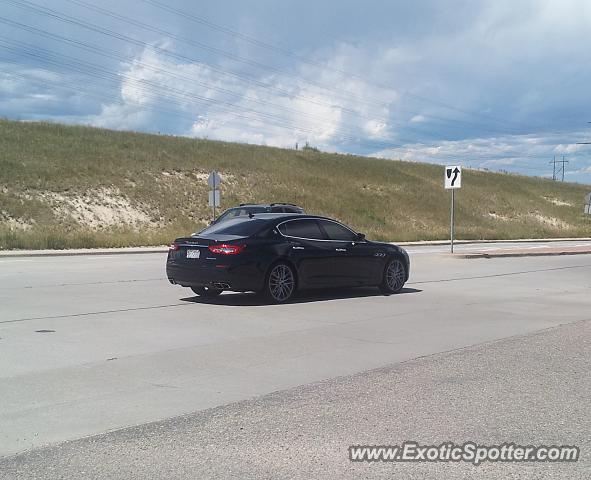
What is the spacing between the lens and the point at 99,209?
159ft

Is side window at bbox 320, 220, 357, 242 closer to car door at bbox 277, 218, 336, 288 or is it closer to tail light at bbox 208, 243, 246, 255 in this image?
car door at bbox 277, 218, 336, 288

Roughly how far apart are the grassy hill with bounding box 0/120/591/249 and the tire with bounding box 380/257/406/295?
64.4 feet

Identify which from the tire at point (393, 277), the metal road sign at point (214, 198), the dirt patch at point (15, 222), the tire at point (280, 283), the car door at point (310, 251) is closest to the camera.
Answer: the tire at point (280, 283)

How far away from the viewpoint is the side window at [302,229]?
41.5ft

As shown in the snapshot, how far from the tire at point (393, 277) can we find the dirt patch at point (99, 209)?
34656 mm

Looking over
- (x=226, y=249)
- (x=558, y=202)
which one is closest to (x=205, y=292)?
(x=226, y=249)

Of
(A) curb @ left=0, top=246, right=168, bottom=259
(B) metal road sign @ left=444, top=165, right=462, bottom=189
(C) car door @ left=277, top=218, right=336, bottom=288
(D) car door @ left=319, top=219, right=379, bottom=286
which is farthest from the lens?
(A) curb @ left=0, top=246, right=168, bottom=259

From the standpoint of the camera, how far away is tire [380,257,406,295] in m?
14.1

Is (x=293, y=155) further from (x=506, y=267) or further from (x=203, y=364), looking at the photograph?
(x=203, y=364)

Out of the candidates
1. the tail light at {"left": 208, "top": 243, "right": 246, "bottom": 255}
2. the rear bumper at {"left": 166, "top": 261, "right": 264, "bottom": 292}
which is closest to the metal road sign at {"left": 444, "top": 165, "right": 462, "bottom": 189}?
the rear bumper at {"left": 166, "top": 261, "right": 264, "bottom": 292}

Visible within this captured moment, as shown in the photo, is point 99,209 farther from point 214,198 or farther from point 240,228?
point 240,228

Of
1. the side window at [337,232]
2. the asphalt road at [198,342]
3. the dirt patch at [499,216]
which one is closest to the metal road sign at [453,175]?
the asphalt road at [198,342]

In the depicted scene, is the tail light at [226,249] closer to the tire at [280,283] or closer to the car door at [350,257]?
the tire at [280,283]

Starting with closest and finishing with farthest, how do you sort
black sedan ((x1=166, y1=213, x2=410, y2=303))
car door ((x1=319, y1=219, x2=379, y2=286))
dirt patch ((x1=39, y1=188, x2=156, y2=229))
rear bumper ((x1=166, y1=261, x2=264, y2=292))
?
1. rear bumper ((x1=166, y1=261, x2=264, y2=292))
2. black sedan ((x1=166, y1=213, x2=410, y2=303))
3. car door ((x1=319, y1=219, x2=379, y2=286))
4. dirt patch ((x1=39, y1=188, x2=156, y2=229))
